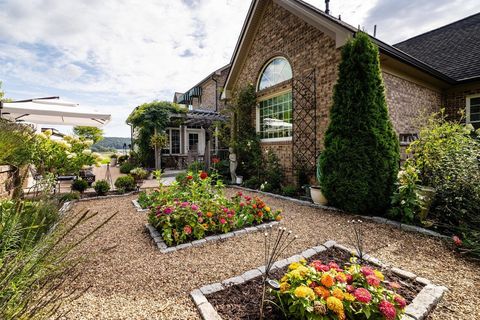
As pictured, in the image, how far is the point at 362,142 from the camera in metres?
4.54

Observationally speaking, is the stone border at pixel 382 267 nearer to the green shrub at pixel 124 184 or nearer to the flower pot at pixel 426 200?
the flower pot at pixel 426 200

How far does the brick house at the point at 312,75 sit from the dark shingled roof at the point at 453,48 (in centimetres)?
4

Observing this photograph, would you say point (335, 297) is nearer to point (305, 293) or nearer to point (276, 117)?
point (305, 293)

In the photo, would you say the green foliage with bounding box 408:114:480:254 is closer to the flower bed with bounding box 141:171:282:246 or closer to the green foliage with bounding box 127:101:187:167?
the flower bed with bounding box 141:171:282:246

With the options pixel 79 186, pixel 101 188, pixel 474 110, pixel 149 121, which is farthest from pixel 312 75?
pixel 149 121

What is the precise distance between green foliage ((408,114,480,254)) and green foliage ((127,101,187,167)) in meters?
11.2

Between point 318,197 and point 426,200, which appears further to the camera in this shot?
point 318,197

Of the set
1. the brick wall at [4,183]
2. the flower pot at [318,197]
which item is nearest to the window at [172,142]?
the brick wall at [4,183]

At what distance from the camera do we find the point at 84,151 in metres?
3.96

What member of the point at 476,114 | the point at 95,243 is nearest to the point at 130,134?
the point at 95,243

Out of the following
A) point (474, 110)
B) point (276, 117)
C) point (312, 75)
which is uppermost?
point (312, 75)

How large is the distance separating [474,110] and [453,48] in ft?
12.3

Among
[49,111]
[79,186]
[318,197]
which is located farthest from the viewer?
[79,186]

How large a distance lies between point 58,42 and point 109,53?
1244 millimetres
